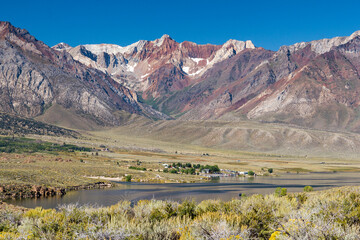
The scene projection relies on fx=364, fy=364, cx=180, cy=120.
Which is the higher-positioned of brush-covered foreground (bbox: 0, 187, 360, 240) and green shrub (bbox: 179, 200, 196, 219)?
brush-covered foreground (bbox: 0, 187, 360, 240)

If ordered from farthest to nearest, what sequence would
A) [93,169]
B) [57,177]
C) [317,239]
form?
[93,169]
[57,177]
[317,239]

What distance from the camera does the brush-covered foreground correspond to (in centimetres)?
1530

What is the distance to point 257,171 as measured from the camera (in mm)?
143750

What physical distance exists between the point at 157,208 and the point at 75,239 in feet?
30.8

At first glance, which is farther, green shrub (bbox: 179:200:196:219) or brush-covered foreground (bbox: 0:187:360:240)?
green shrub (bbox: 179:200:196:219)

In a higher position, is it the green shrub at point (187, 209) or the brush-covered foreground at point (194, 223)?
the brush-covered foreground at point (194, 223)

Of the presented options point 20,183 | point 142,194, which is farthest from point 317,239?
point 20,183

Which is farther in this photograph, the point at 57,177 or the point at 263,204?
the point at 57,177

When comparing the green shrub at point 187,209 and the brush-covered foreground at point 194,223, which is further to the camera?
the green shrub at point 187,209

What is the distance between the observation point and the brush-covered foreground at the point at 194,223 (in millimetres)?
15297

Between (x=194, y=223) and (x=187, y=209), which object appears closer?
(x=194, y=223)

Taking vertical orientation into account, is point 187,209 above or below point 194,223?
below

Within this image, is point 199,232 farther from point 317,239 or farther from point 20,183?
point 20,183

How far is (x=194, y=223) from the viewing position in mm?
17344
